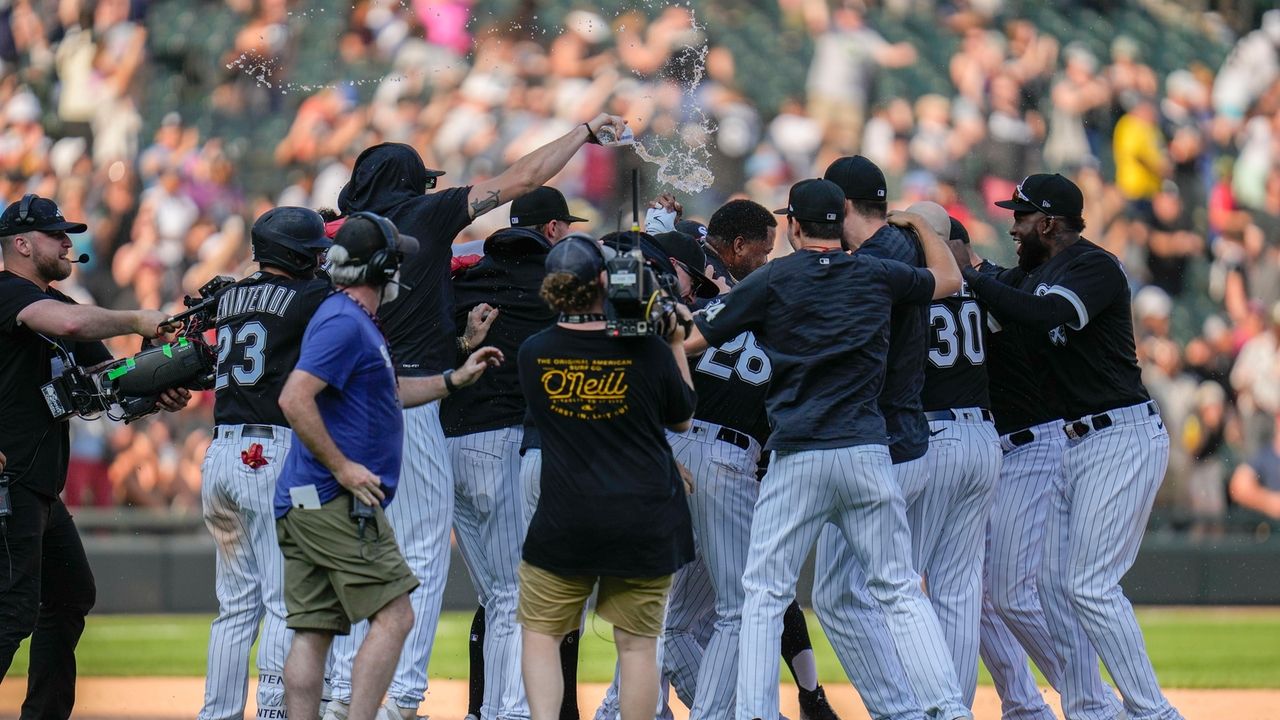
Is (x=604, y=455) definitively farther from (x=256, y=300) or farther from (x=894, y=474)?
(x=256, y=300)

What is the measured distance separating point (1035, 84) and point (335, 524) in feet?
32.4

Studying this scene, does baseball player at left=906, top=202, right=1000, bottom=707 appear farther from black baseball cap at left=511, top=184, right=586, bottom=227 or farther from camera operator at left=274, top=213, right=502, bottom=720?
camera operator at left=274, top=213, right=502, bottom=720

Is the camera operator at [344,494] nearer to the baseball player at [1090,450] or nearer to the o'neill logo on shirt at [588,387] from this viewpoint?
the o'neill logo on shirt at [588,387]

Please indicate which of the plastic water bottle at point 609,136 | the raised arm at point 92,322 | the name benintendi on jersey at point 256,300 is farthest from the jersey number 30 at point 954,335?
the raised arm at point 92,322

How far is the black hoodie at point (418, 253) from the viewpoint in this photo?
6.14 meters

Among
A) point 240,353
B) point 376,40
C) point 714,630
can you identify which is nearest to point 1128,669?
point 714,630

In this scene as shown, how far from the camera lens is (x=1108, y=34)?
13852 mm

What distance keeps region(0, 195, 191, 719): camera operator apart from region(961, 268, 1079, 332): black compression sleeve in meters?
3.10

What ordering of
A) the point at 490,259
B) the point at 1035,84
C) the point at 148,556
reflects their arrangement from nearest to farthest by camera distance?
the point at 490,259
the point at 148,556
the point at 1035,84

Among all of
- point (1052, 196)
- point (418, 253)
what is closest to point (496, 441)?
point (418, 253)

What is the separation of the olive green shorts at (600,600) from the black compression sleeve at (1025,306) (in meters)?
1.85

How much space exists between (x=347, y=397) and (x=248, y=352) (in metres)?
0.85

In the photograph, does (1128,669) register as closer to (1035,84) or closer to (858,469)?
(858,469)

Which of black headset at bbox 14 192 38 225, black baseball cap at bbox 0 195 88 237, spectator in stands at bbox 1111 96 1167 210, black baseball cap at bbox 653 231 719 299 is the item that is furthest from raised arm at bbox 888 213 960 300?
spectator in stands at bbox 1111 96 1167 210
